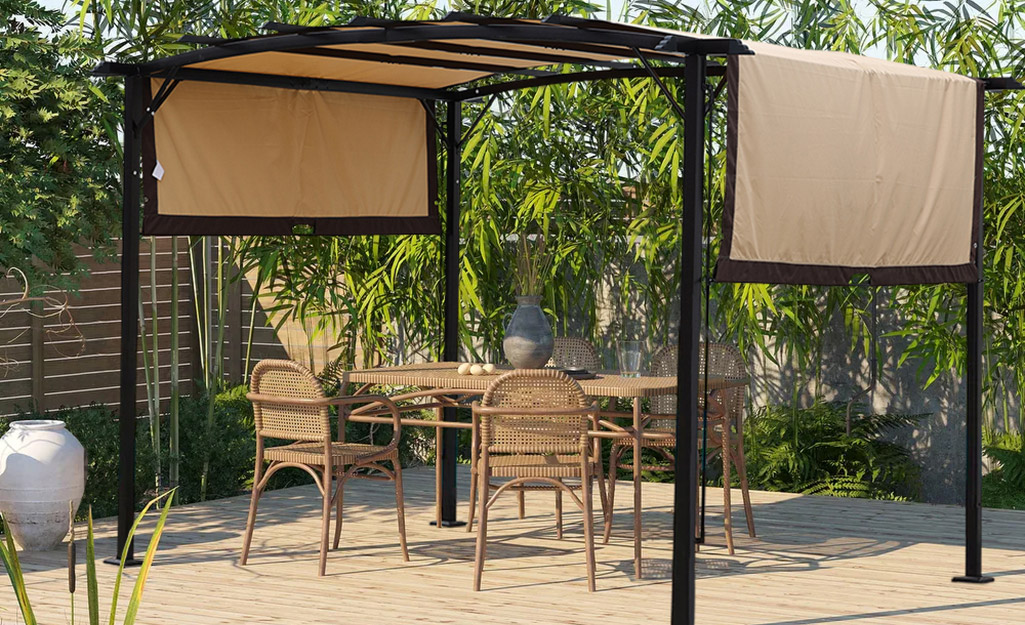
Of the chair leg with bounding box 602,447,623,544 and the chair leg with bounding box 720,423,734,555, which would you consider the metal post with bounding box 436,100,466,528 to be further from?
the chair leg with bounding box 720,423,734,555

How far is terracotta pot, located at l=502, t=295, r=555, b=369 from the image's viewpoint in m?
6.05

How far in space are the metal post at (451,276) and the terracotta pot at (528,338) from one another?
2.95ft

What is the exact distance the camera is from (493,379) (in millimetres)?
5465

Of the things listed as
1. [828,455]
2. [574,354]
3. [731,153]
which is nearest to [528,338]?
[574,354]

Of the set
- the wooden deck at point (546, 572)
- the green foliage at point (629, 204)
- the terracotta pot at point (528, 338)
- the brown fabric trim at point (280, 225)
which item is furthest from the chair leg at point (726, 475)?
the brown fabric trim at point (280, 225)

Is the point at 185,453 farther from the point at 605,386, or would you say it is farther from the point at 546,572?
the point at 605,386

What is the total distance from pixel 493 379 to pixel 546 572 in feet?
2.63

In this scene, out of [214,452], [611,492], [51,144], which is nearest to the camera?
[611,492]

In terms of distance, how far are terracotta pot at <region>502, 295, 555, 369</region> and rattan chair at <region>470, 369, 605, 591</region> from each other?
0.74 m

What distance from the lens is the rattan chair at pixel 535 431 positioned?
515 centimetres

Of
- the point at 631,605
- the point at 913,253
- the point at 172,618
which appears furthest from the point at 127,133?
the point at 913,253

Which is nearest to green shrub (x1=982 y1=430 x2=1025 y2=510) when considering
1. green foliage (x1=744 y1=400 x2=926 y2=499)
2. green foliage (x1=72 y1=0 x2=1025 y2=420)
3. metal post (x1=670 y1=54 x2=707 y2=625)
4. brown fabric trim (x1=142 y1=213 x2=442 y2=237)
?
green foliage (x1=72 y1=0 x2=1025 y2=420)

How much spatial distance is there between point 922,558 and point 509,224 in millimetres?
3261

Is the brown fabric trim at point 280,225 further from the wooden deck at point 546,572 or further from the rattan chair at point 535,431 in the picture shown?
the rattan chair at point 535,431
